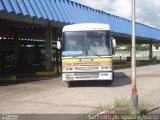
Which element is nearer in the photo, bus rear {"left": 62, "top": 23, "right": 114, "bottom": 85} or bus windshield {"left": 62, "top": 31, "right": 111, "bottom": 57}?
bus rear {"left": 62, "top": 23, "right": 114, "bottom": 85}

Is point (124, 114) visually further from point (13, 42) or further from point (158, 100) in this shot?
point (13, 42)

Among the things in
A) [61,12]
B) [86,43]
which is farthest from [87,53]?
[61,12]

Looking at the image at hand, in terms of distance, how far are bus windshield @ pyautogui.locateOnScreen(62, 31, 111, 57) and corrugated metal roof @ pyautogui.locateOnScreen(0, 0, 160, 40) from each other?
16.4ft

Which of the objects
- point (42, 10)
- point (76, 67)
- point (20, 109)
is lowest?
point (20, 109)

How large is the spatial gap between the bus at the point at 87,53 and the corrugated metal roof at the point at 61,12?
5.11 metres

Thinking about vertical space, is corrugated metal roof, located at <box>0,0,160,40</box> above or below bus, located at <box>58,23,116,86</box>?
above

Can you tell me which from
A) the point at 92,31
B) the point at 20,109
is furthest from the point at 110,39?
the point at 20,109

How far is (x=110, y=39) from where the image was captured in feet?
63.2

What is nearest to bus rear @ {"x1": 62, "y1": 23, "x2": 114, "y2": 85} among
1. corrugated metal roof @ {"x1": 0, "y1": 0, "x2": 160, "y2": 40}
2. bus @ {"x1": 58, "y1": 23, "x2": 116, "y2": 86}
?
bus @ {"x1": 58, "y1": 23, "x2": 116, "y2": 86}

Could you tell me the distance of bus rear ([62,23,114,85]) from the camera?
18.7 metres

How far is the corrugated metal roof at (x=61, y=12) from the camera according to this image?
935 inches

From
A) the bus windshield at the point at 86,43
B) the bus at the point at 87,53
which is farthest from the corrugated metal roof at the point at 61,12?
the bus at the point at 87,53

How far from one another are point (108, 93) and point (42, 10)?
12.6 meters

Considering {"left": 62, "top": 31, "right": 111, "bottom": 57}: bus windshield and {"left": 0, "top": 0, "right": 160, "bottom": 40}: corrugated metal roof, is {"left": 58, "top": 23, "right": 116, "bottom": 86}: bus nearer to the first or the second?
{"left": 62, "top": 31, "right": 111, "bottom": 57}: bus windshield
